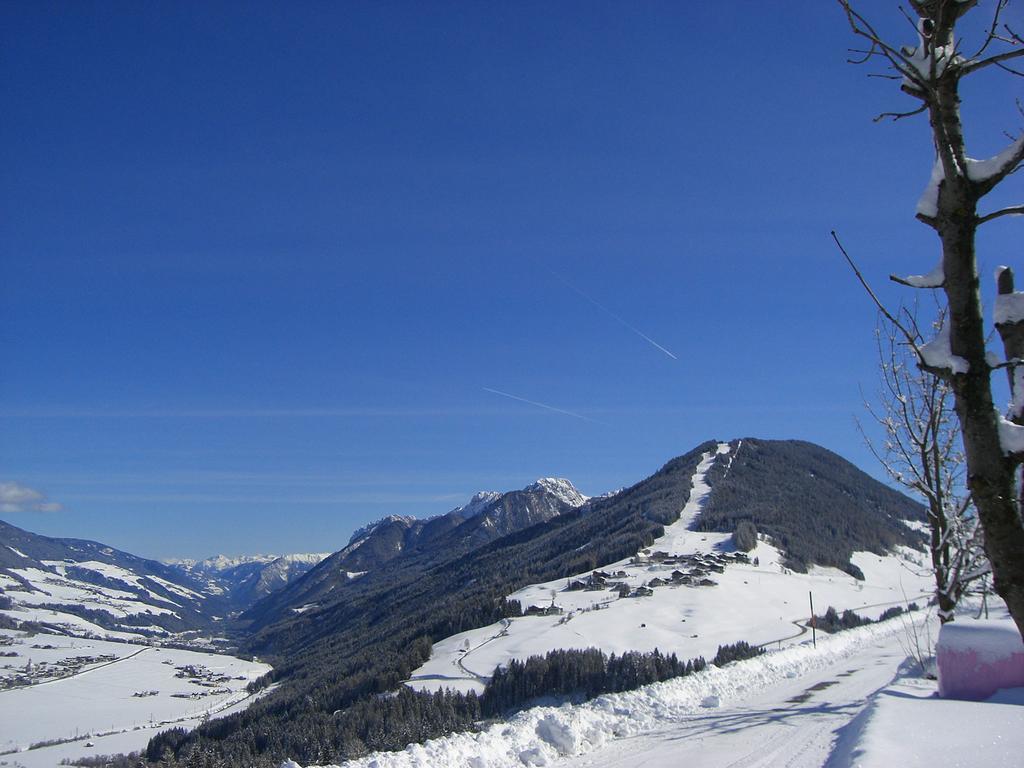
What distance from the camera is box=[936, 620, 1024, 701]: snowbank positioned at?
11.1 meters

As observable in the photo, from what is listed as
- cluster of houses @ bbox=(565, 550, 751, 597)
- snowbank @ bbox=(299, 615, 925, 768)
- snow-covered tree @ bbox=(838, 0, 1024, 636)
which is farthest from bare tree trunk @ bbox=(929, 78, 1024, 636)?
cluster of houses @ bbox=(565, 550, 751, 597)

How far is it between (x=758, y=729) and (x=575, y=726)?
168 inches

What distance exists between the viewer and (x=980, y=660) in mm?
11328

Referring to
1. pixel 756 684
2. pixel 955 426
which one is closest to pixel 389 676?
pixel 756 684

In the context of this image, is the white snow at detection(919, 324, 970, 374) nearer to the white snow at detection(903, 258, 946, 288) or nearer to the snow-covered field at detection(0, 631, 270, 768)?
the white snow at detection(903, 258, 946, 288)

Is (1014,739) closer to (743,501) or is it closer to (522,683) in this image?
(522,683)

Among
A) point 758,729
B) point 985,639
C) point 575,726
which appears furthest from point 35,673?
point 985,639

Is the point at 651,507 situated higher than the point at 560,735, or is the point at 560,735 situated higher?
the point at 651,507

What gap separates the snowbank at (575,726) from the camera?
14961 millimetres

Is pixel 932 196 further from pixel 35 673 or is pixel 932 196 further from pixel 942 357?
pixel 35 673

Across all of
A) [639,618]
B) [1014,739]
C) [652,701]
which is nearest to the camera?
[1014,739]

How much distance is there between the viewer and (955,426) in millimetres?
14680

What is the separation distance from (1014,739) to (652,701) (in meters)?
16.7

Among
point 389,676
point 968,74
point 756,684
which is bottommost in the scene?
point 389,676
